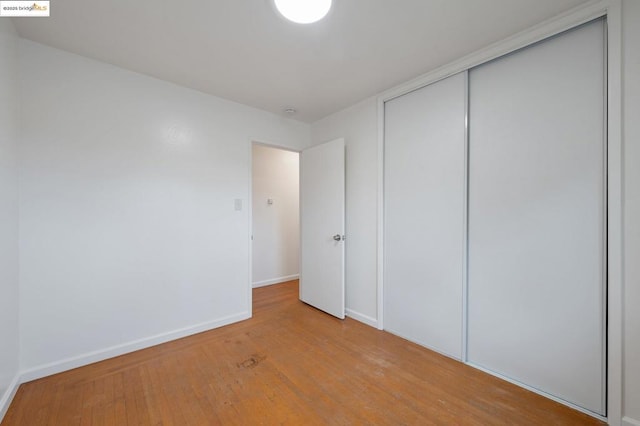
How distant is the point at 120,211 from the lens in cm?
219

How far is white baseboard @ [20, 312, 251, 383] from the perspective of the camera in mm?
1862

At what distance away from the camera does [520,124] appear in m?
1.80

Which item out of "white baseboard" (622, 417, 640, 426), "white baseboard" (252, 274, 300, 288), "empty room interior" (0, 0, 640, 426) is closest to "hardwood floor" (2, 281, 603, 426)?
"empty room interior" (0, 0, 640, 426)

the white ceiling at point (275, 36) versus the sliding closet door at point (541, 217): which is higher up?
the white ceiling at point (275, 36)

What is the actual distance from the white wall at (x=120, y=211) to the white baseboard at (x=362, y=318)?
1224 millimetres

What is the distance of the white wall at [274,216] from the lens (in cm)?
427

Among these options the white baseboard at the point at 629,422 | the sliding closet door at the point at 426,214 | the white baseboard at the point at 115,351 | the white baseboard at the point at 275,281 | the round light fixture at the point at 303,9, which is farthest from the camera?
the white baseboard at the point at 275,281

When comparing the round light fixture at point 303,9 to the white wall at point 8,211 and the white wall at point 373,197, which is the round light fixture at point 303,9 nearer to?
the white wall at point 373,197

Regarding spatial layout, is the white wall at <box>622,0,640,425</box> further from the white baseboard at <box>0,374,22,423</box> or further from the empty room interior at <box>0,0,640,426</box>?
the white baseboard at <box>0,374,22,423</box>

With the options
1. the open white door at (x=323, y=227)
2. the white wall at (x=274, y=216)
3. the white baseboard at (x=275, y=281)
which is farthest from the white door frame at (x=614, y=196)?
the white baseboard at (x=275, y=281)

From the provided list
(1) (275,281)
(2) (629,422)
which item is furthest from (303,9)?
(1) (275,281)

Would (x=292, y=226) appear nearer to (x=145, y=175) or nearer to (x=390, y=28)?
(x=145, y=175)

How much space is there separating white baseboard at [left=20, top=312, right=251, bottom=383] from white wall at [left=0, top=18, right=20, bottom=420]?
141mm

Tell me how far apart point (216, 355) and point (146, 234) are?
4.17 feet
